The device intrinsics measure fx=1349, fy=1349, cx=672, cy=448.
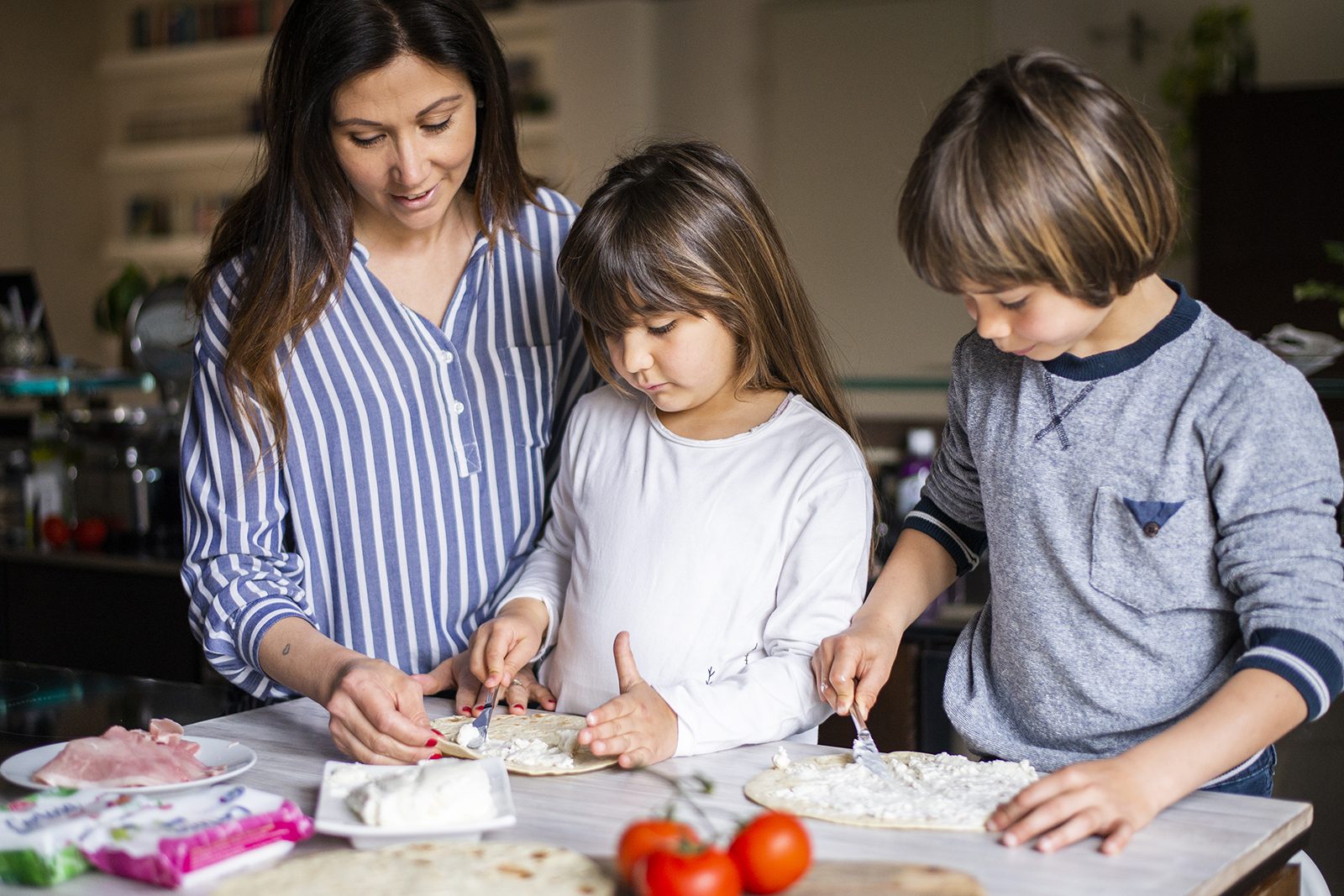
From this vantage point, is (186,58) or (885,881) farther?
(186,58)

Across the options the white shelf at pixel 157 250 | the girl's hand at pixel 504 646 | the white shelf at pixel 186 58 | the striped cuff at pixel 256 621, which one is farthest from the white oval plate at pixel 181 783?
the white shelf at pixel 157 250

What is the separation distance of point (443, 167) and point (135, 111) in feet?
19.6

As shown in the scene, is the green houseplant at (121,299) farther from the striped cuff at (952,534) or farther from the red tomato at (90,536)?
the striped cuff at (952,534)

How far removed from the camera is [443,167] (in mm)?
1461

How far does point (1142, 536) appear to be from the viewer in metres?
1.17

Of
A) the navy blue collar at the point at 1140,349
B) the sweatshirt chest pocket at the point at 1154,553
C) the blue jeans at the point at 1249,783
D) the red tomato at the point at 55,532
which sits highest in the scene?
the navy blue collar at the point at 1140,349

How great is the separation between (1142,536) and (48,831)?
90 centimetres

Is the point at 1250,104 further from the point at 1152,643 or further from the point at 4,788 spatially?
the point at 4,788

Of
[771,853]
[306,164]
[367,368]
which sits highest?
[306,164]

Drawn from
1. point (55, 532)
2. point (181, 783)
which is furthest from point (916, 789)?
point (55, 532)

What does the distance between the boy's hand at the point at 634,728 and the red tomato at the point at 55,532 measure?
2086 mm

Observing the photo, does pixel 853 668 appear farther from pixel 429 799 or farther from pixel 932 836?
pixel 429 799

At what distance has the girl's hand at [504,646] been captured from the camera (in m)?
1.39

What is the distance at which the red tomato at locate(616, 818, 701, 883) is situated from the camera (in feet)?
2.81
